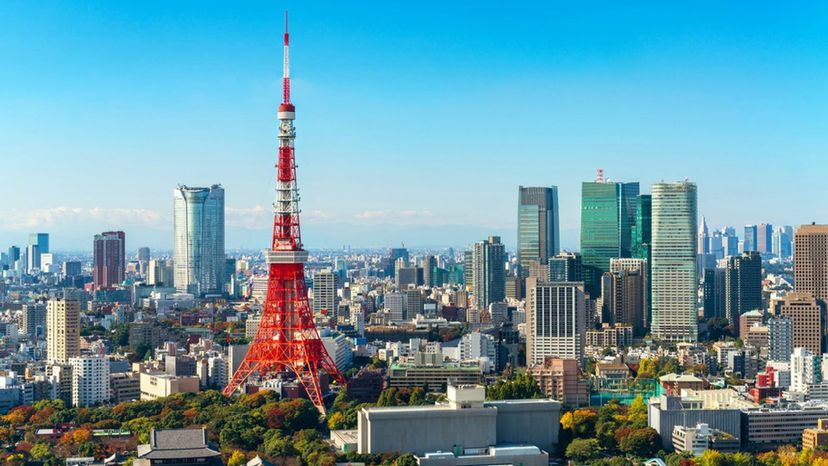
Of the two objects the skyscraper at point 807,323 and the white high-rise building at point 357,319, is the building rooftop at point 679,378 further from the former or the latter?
the white high-rise building at point 357,319

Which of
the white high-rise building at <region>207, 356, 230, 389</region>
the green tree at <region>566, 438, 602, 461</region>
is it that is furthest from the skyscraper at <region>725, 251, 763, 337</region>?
the green tree at <region>566, 438, 602, 461</region>

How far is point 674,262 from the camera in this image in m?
40.7

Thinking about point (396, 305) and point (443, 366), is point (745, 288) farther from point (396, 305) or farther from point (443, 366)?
point (443, 366)

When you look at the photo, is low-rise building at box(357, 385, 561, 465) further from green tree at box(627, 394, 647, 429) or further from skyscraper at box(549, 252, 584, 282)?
skyscraper at box(549, 252, 584, 282)

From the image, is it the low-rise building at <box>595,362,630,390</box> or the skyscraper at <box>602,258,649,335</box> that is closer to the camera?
the low-rise building at <box>595,362,630,390</box>

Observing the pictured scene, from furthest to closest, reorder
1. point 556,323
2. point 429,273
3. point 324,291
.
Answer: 1. point 429,273
2. point 324,291
3. point 556,323

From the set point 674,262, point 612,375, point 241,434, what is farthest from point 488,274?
point 241,434

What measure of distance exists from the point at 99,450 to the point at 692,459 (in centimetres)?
844

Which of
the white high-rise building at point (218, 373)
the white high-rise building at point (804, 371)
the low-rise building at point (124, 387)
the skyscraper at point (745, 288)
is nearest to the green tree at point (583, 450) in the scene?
the white high-rise building at point (804, 371)

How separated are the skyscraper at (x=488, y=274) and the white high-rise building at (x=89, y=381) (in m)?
26.7

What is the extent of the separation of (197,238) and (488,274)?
59.8 ft

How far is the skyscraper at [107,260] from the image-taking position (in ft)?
205

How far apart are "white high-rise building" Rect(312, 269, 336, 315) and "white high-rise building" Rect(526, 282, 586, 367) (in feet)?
48.4

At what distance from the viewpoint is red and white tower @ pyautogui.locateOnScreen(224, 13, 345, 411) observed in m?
23.9
